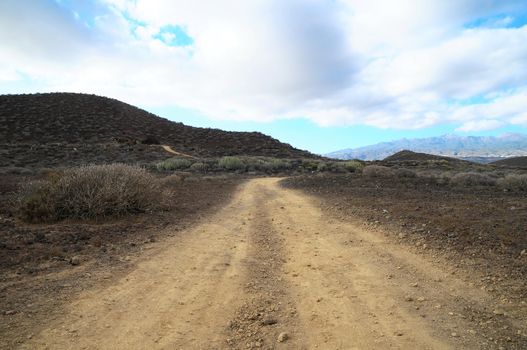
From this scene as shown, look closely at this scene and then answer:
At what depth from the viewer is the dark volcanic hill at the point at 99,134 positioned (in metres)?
41.0

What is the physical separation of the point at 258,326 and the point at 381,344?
1339 mm

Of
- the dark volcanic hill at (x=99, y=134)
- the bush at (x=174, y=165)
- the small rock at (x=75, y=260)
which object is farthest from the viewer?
the dark volcanic hill at (x=99, y=134)

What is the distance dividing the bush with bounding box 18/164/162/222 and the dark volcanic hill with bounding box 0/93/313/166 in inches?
1089

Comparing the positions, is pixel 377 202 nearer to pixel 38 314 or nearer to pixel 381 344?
pixel 381 344

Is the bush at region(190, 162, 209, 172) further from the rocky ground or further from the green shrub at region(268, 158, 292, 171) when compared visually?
the rocky ground

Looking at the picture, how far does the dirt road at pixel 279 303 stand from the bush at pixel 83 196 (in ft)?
10.2

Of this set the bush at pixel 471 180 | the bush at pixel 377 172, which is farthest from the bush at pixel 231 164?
the bush at pixel 471 180

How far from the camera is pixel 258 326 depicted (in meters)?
4.48

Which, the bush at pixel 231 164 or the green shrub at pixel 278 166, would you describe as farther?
the green shrub at pixel 278 166

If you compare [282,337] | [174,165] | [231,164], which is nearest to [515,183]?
[282,337]

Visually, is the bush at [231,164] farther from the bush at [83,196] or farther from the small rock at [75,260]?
the small rock at [75,260]

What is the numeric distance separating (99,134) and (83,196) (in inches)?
1889

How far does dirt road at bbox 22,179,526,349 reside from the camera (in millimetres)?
4148

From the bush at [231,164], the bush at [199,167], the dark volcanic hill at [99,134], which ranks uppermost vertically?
the dark volcanic hill at [99,134]
